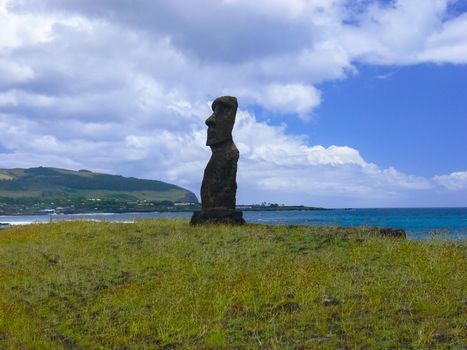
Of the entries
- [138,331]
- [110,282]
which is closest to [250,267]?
[110,282]

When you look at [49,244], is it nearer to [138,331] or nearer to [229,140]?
[229,140]

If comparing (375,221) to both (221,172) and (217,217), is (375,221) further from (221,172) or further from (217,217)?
(217,217)

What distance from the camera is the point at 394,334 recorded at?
28.4 ft

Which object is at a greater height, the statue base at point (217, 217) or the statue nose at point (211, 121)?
the statue nose at point (211, 121)

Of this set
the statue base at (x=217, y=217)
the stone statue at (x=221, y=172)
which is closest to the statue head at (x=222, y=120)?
the stone statue at (x=221, y=172)

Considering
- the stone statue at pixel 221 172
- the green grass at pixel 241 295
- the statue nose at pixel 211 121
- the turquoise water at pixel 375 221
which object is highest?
the statue nose at pixel 211 121

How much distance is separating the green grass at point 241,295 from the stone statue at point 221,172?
531 cm

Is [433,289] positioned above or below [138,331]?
above

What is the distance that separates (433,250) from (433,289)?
17.0ft

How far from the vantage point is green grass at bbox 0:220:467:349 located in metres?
9.20

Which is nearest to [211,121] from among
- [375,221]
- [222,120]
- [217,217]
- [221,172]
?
[222,120]

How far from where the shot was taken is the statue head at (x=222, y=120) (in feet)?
83.6

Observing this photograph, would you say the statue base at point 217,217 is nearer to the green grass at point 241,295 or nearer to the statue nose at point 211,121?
the statue nose at point 211,121

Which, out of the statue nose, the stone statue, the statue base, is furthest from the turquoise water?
the statue nose
